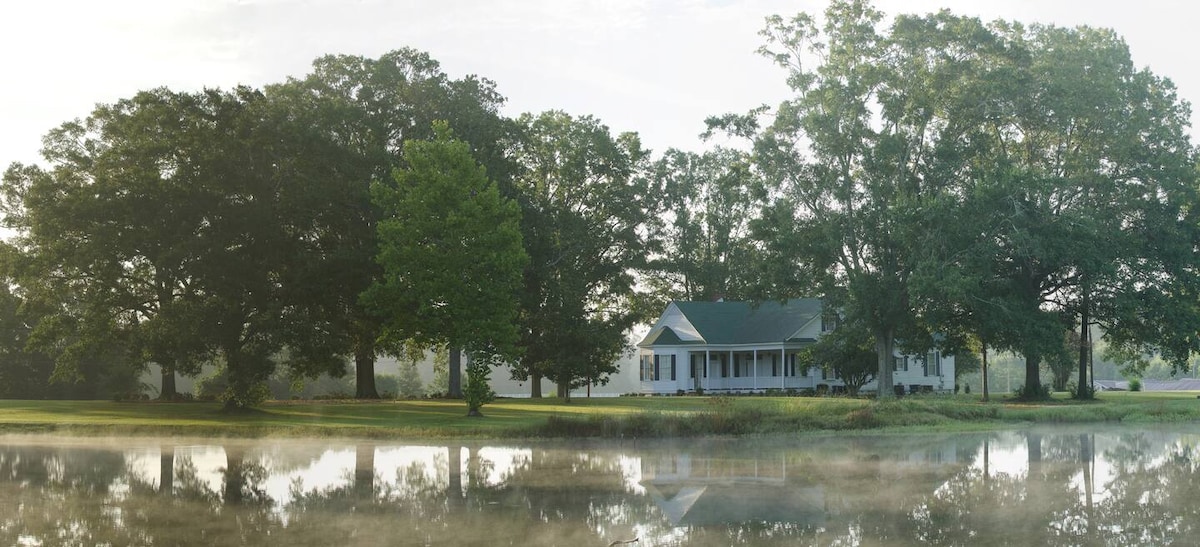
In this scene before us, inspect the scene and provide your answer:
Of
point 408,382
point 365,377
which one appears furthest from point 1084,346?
point 408,382

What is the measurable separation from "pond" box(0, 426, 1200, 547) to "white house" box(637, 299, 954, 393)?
34.1m

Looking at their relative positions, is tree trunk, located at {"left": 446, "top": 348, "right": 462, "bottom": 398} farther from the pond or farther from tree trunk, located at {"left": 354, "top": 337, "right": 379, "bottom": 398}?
the pond

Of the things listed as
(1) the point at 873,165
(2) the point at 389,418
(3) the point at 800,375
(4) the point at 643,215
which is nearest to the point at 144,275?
(2) the point at 389,418

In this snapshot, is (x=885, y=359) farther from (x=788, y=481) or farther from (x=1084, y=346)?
(x=788, y=481)

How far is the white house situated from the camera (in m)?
60.3

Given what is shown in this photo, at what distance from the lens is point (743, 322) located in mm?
63938

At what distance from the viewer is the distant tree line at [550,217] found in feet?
124

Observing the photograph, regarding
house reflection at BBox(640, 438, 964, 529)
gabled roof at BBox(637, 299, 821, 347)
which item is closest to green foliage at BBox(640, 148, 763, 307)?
gabled roof at BBox(637, 299, 821, 347)

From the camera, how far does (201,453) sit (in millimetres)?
24422

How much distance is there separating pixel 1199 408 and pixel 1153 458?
72.2 feet

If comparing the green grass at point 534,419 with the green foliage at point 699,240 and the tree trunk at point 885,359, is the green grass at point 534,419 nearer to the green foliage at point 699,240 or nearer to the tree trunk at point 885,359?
the tree trunk at point 885,359

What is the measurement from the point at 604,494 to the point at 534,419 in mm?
16521

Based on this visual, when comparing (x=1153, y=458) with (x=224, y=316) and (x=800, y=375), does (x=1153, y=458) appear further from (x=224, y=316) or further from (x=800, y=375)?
Answer: (x=800, y=375)

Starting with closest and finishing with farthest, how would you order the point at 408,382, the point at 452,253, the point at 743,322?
the point at 452,253, the point at 743,322, the point at 408,382
